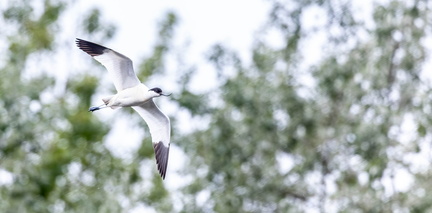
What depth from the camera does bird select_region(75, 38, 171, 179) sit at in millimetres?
12391

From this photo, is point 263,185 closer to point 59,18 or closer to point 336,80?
point 336,80

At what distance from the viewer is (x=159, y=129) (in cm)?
1363

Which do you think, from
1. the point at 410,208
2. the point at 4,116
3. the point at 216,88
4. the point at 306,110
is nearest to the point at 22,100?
the point at 4,116

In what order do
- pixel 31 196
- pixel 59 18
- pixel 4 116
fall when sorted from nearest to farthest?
pixel 4 116
pixel 31 196
pixel 59 18

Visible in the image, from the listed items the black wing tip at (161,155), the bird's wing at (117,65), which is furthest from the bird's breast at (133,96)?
the black wing tip at (161,155)

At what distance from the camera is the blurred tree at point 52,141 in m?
20.6

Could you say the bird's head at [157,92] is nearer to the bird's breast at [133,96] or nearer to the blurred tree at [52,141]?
the bird's breast at [133,96]

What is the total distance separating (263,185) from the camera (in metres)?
21.2

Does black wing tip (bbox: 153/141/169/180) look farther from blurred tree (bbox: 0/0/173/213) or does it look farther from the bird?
blurred tree (bbox: 0/0/173/213)

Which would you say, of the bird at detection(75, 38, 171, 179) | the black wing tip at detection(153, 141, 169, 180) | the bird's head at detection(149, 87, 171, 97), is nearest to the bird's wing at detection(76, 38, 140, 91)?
the bird at detection(75, 38, 171, 179)

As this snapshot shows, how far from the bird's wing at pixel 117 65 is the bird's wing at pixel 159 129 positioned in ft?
2.53

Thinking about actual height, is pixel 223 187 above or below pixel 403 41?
below

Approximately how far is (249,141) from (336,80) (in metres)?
1.77

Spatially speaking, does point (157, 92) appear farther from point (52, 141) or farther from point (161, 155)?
point (52, 141)
